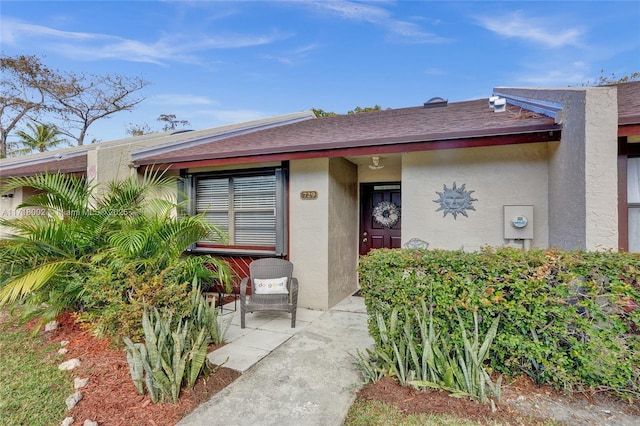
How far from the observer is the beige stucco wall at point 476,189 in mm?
4773

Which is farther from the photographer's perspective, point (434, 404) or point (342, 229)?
point (342, 229)

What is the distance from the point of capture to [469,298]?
304 cm

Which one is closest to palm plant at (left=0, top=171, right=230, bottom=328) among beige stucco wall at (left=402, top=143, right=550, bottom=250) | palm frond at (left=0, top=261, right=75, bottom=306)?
palm frond at (left=0, top=261, right=75, bottom=306)

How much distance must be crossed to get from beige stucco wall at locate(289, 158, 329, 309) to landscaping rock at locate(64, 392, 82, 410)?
3.75 m

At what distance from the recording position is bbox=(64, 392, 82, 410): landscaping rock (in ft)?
9.40

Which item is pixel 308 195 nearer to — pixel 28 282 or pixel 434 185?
pixel 434 185

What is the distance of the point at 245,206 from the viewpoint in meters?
6.82

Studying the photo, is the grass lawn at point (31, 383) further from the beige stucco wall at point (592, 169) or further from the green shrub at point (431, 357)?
the beige stucco wall at point (592, 169)

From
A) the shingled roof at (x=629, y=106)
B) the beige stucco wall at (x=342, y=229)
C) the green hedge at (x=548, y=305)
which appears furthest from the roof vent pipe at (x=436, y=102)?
the green hedge at (x=548, y=305)

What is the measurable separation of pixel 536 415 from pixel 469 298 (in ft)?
3.51

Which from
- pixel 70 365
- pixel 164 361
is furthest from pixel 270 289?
pixel 70 365

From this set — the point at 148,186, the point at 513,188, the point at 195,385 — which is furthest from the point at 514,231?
the point at 148,186

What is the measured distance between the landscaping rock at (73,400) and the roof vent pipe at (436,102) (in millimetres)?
9424

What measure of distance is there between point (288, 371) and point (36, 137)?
93.4ft
